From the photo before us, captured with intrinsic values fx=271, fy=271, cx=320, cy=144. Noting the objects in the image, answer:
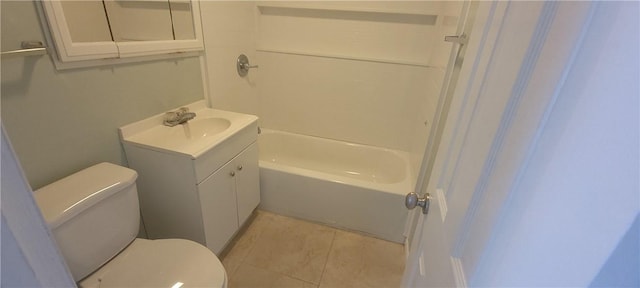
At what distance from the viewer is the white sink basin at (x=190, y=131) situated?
1.24m

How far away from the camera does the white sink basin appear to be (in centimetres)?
124

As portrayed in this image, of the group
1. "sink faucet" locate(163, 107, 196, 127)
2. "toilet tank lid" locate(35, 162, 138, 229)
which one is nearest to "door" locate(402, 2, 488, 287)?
"toilet tank lid" locate(35, 162, 138, 229)

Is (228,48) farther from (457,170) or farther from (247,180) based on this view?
(457,170)

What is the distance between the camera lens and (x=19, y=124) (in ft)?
3.01

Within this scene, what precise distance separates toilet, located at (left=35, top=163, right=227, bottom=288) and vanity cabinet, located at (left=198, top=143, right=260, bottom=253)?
24cm

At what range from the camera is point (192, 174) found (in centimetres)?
121

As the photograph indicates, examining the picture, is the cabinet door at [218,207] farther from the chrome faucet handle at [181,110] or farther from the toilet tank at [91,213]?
the chrome faucet handle at [181,110]

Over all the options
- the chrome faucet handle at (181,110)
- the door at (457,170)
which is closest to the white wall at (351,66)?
the chrome faucet handle at (181,110)

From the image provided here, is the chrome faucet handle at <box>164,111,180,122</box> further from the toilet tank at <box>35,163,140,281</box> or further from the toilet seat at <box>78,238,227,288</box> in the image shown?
the toilet seat at <box>78,238,227,288</box>

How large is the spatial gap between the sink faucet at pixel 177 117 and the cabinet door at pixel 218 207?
37 cm

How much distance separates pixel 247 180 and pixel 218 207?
295 millimetres

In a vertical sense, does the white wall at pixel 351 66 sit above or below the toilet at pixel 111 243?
above

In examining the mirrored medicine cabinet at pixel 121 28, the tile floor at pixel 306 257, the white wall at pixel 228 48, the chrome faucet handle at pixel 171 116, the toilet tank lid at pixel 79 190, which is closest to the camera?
the toilet tank lid at pixel 79 190

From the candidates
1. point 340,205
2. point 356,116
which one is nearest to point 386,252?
point 340,205
